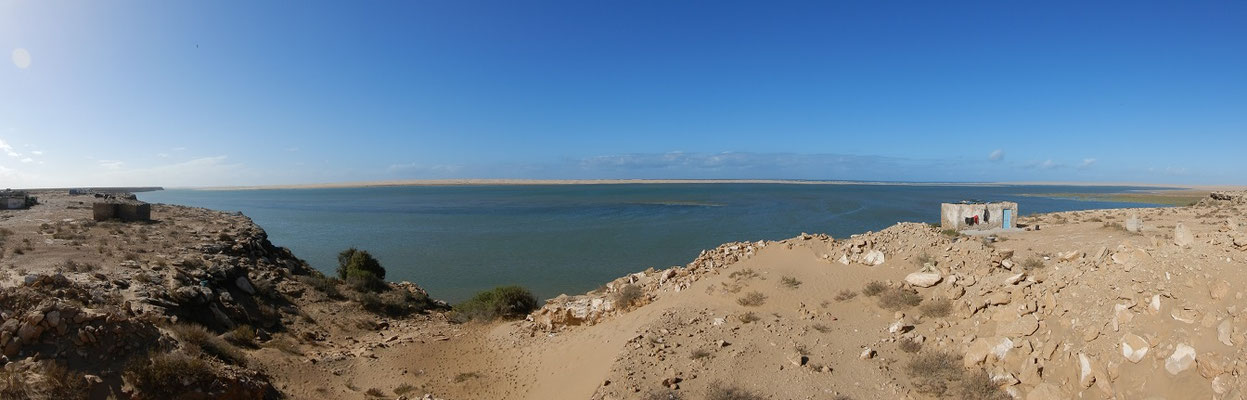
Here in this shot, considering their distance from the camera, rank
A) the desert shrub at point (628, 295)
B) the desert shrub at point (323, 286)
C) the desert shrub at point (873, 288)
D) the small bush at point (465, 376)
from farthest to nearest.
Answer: the desert shrub at point (323, 286) < the desert shrub at point (628, 295) < the desert shrub at point (873, 288) < the small bush at point (465, 376)

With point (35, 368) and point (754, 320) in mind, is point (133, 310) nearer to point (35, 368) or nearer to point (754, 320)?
point (35, 368)

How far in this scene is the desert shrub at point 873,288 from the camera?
11.3 m

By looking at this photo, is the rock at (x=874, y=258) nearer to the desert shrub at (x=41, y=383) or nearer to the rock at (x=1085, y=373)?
the rock at (x=1085, y=373)

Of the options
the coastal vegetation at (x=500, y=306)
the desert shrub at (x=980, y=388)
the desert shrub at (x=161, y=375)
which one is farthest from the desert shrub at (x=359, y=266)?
the desert shrub at (x=980, y=388)

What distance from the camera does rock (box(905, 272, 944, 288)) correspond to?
11.0 m

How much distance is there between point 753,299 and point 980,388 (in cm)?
493

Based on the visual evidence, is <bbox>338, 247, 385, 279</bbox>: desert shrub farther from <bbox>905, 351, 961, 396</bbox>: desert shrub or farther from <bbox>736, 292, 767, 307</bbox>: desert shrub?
<bbox>905, 351, 961, 396</bbox>: desert shrub

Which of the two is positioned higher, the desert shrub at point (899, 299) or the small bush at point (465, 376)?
the desert shrub at point (899, 299)

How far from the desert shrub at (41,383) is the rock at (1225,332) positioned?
13.1 meters

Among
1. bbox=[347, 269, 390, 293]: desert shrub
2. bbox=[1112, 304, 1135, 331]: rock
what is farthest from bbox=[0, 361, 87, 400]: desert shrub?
bbox=[1112, 304, 1135, 331]: rock

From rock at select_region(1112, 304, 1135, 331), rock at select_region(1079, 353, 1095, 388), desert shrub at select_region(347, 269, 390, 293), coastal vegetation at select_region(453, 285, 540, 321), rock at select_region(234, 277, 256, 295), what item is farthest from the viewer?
desert shrub at select_region(347, 269, 390, 293)

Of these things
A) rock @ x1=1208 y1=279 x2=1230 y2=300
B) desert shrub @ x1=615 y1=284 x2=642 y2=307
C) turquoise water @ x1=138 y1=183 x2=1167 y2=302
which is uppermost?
rock @ x1=1208 y1=279 x2=1230 y2=300

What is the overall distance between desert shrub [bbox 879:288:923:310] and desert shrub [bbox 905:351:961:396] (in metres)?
2.10

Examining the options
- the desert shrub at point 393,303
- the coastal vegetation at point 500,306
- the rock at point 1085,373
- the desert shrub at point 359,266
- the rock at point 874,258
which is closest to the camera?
the rock at point 1085,373
